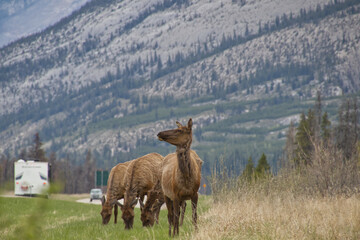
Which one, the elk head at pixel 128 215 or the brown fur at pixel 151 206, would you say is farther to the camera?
the brown fur at pixel 151 206

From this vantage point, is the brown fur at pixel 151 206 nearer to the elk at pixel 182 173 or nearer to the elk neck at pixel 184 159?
the elk at pixel 182 173

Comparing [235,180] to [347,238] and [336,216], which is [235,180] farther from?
[347,238]

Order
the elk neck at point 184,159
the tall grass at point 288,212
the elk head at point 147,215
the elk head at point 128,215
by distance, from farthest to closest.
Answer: the elk head at point 147,215 → the elk head at point 128,215 → the elk neck at point 184,159 → the tall grass at point 288,212

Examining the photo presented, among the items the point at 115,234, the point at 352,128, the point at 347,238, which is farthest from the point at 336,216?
the point at 352,128

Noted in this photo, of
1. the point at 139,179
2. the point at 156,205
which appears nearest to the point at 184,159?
the point at 156,205

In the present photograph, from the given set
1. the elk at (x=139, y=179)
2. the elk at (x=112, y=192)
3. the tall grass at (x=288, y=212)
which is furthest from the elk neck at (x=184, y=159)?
the elk at (x=112, y=192)

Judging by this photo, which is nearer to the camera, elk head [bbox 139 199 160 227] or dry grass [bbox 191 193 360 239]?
dry grass [bbox 191 193 360 239]

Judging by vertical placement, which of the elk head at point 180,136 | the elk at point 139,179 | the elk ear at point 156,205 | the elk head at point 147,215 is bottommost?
the elk head at point 147,215

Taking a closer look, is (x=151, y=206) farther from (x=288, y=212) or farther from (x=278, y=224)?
(x=278, y=224)

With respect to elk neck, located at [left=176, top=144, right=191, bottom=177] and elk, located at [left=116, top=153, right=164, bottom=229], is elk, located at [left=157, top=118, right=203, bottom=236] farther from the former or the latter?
elk, located at [left=116, top=153, right=164, bottom=229]

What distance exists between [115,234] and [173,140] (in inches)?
137

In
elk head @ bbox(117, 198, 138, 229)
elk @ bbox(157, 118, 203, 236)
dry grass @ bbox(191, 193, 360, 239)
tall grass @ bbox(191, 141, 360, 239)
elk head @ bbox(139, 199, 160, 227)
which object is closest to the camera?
dry grass @ bbox(191, 193, 360, 239)

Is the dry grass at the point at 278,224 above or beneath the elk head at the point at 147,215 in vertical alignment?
above

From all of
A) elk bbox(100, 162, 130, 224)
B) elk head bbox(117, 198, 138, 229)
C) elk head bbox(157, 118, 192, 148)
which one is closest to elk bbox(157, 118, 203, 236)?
elk head bbox(157, 118, 192, 148)
